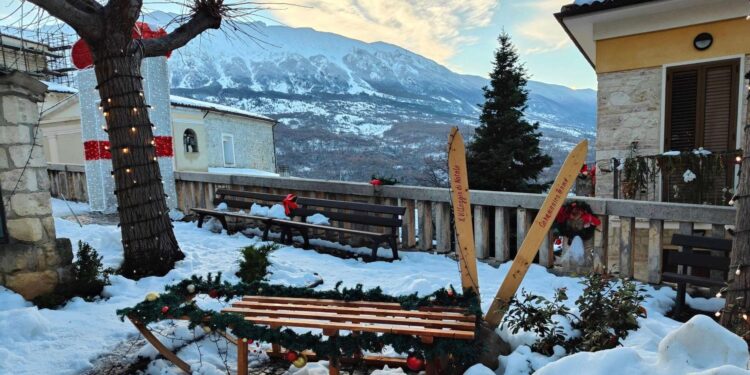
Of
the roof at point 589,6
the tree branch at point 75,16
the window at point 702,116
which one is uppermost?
the roof at point 589,6

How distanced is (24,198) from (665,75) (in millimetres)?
10146

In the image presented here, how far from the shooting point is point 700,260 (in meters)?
4.34

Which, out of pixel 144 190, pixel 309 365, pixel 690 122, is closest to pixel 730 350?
pixel 309 365

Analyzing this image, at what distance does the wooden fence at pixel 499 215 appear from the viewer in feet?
16.0

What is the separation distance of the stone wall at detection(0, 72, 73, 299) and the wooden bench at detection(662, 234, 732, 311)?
20.9ft

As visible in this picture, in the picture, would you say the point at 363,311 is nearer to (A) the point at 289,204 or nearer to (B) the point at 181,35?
(A) the point at 289,204

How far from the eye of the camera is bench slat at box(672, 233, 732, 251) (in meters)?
4.32

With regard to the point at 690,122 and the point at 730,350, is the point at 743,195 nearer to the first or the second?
the point at 730,350

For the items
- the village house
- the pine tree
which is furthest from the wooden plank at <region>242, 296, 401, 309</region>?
the village house

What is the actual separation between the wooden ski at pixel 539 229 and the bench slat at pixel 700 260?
7.12 feet

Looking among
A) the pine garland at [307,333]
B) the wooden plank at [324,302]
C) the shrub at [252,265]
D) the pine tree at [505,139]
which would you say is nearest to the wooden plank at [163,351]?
the pine garland at [307,333]

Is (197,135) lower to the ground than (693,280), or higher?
higher

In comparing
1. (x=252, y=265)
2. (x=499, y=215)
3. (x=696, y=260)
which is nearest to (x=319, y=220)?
(x=252, y=265)

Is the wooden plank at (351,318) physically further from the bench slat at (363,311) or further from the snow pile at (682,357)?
the snow pile at (682,357)
